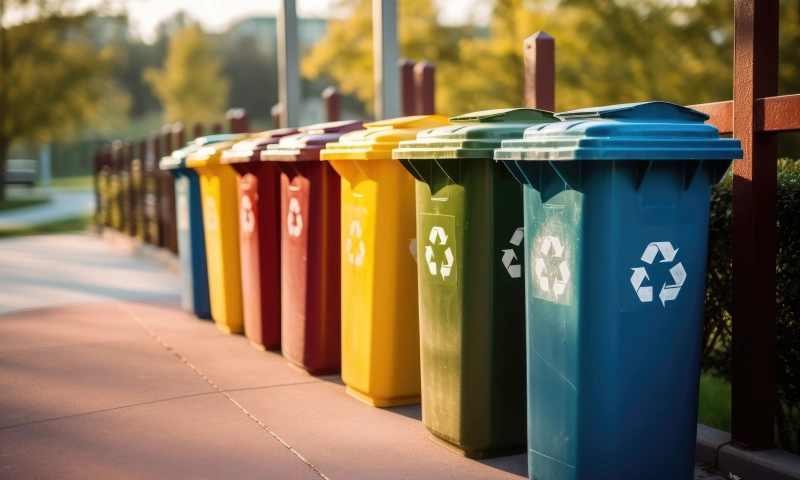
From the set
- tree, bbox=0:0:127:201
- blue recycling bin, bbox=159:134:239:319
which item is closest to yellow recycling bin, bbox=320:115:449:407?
blue recycling bin, bbox=159:134:239:319

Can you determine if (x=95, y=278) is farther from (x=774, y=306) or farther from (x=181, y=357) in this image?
(x=774, y=306)

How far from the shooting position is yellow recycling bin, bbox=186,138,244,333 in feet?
23.9

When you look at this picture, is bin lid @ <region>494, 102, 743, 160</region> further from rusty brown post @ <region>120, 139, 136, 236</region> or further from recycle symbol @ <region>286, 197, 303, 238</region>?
rusty brown post @ <region>120, 139, 136, 236</region>

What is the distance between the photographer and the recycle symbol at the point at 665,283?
3.46m

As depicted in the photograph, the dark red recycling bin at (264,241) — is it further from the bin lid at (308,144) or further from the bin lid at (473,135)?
the bin lid at (473,135)

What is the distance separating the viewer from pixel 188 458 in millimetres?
4211

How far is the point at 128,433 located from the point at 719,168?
121 inches

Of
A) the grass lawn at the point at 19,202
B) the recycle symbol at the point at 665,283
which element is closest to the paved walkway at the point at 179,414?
the recycle symbol at the point at 665,283

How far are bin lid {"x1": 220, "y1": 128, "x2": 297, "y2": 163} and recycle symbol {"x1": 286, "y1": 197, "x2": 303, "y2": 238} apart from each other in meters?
0.65

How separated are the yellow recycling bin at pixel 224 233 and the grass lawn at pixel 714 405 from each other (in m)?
3.59

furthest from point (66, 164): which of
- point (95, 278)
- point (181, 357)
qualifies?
point (181, 357)

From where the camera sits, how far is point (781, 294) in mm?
4004

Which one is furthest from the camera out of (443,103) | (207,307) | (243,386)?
(443,103)

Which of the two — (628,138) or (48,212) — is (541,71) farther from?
(48,212)
